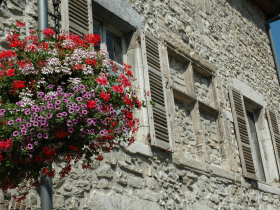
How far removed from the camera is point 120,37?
5.33 m

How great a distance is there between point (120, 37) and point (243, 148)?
98.3 inches

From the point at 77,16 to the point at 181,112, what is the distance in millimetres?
1975

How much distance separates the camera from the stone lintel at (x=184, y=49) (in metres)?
5.66

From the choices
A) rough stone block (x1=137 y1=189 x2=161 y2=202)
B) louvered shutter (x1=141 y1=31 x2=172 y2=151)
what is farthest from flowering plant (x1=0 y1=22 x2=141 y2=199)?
louvered shutter (x1=141 y1=31 x2=172 y2=151)

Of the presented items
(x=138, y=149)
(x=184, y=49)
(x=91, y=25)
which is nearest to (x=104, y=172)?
(x=138, y=149)

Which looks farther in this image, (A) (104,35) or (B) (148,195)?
(A) (104,35)

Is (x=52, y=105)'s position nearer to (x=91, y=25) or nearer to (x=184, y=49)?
(x=91, y=25)

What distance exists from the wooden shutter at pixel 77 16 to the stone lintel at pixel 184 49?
4.31 feet

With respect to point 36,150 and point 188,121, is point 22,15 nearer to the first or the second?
point 36,150

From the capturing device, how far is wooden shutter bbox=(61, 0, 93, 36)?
4.26m

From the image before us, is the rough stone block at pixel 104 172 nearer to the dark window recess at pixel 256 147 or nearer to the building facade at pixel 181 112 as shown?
the building facade at pixel 181 112

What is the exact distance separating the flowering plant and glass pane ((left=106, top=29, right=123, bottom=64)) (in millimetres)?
2166

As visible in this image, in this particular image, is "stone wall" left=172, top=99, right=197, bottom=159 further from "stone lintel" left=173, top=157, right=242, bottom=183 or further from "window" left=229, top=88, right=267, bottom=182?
"window" left=229, top=88, right=267, bottom=182

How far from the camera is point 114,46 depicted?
5.22 meters
